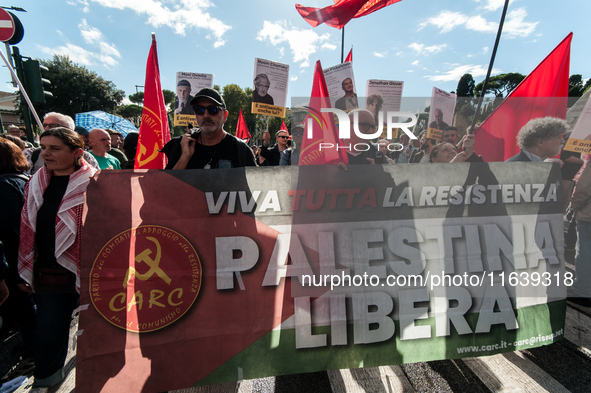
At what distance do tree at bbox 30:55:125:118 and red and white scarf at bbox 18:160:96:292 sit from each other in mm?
43230

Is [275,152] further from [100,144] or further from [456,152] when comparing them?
[456,152]

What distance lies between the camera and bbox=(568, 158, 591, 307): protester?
304 centimetres

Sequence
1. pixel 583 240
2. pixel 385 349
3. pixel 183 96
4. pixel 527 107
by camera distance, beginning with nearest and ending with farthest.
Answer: pixel 385 349, pixel 527 107, pixel 583 240, pixel 183 96

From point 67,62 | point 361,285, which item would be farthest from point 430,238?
point 67,62

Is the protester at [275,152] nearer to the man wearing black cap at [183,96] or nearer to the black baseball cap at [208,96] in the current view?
the man wearing black cap at [183,96]

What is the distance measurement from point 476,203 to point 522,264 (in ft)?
2.02

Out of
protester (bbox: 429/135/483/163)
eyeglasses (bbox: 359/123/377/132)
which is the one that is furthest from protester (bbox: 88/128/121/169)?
protester (bbox: 429/135/483/163)

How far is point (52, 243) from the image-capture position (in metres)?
1.96

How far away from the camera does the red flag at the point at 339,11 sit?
4.48m

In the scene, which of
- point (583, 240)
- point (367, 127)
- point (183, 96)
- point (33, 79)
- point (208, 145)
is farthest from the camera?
point (183, 96)

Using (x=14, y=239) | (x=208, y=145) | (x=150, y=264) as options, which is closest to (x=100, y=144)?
(x=14, y=239)

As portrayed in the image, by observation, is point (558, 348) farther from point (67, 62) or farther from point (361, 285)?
point (67, 62)

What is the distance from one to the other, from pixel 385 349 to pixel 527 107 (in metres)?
2.85

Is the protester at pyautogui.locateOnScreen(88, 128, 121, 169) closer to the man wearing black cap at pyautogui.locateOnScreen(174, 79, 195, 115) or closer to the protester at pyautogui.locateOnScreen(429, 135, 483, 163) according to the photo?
the man wearing black cap at pyautogui.locateOnScreen(174, 79, 195, 115)
